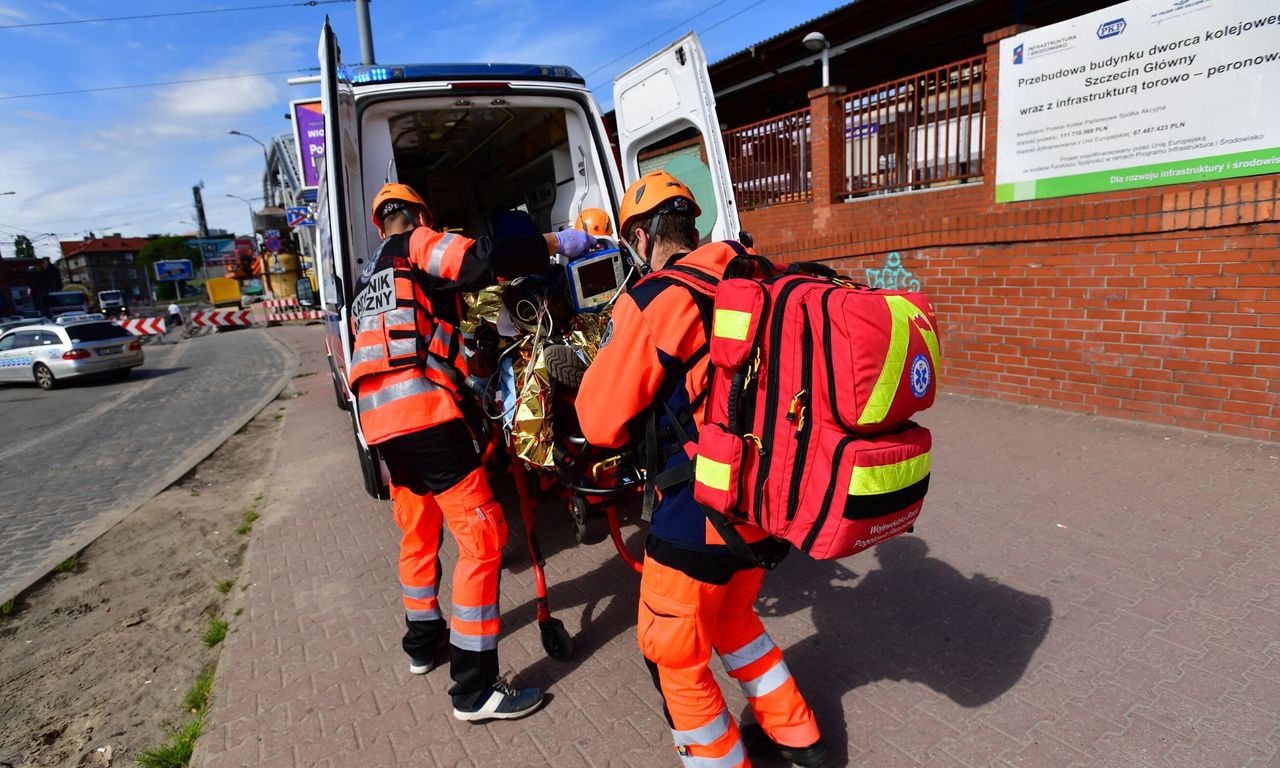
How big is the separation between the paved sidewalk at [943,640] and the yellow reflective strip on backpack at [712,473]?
1.22 meters

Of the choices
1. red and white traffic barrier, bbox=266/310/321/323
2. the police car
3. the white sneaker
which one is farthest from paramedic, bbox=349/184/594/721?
red and white traffic barrier, bbox=266/310/321/323

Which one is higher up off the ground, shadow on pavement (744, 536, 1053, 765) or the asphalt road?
shadow on pavement (744, 536, 1053, 765)

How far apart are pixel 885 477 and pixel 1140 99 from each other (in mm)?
5134

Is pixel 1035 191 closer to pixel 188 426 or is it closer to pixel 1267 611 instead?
pixel 1267 611

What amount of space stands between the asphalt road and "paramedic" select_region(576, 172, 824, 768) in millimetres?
4550

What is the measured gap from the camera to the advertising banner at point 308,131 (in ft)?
22.0

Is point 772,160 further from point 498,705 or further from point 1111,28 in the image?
point 498,705

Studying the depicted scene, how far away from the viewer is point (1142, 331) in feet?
16.3

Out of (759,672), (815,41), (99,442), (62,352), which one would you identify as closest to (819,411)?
(759,672)

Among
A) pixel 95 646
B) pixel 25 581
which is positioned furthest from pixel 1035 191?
pixel 25 581

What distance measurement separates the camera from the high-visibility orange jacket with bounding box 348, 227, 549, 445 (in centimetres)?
264

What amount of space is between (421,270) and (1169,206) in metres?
4.92

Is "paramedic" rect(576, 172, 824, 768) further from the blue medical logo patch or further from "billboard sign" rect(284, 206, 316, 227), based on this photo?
"billboard sign" rect(284, 206, 316, 227)

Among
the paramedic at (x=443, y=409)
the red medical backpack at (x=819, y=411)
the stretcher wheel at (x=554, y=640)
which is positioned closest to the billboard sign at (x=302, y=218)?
the paramedic at (x=443, y=409)
